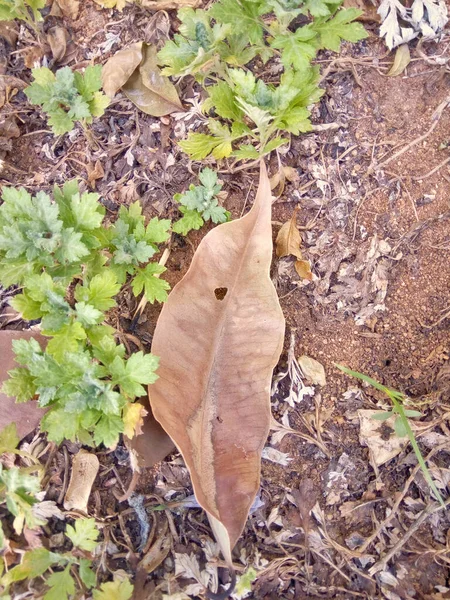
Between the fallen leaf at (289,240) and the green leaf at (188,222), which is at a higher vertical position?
the green leaf at (188,222)

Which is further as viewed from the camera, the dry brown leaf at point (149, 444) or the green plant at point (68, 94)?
the green plant at point (68, 94)

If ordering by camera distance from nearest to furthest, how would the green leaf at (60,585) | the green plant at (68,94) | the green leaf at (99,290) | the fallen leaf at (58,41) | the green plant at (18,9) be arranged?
the green leaf at (60,585), the green leaf at (99,290), the green plant at (68,94), the green plant at (18,9), the fallen leaf at (58,41)

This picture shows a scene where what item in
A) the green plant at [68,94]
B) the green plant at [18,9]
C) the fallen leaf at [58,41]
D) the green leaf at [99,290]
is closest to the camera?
the green leaf at [99,290]

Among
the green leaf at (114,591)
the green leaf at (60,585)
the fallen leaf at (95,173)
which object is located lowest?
the green leaf at (114,591)

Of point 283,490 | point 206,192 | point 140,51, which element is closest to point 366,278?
point 206,192

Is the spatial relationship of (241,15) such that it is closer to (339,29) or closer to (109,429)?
(339,29)

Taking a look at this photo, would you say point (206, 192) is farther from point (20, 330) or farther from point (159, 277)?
point (20, 330)

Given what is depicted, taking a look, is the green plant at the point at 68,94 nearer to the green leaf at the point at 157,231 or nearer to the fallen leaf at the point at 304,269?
the green leaf at the point at 157,231

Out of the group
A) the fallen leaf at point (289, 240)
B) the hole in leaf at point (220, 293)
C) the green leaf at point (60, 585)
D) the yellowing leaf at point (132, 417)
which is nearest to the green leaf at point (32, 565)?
the green leaf at point (60, 585)
